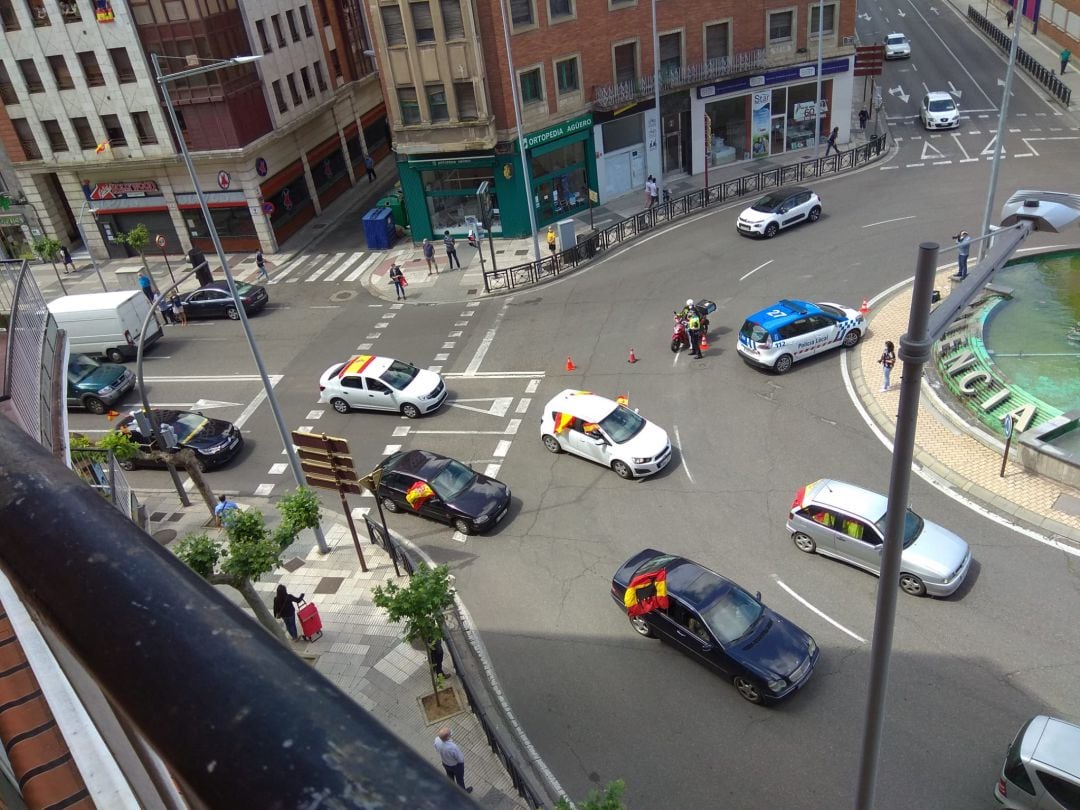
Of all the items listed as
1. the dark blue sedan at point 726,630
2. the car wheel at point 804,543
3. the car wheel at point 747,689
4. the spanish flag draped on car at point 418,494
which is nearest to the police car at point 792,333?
the car wheel at point 804,543

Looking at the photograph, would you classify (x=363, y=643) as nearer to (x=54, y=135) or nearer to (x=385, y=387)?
(x=385, y=387)

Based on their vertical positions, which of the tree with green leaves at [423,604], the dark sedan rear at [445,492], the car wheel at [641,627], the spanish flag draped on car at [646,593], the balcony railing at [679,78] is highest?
the balcony railing at [679,78]

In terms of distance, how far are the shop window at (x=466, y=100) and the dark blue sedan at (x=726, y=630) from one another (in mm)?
24686

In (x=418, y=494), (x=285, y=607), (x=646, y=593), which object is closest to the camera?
(x=646, y=593)

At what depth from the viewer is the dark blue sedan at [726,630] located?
14.2 metres

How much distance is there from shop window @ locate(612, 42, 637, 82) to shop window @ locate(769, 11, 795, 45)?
718 centimetres

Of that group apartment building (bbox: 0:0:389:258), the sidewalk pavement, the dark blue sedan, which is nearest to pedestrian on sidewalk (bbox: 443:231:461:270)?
apartment building (bbox: 0:0:389:258)

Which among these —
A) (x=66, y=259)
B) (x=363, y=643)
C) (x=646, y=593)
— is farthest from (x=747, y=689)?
(x=66, y=259)

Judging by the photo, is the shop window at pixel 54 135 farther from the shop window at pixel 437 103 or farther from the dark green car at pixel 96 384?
the shop window at pixel 437 103

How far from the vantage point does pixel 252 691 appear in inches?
51.2

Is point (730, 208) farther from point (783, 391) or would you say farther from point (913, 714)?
point (913, 714)

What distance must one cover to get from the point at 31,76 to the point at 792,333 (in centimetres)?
3612

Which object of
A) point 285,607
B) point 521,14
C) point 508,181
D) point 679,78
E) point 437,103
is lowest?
point 285,607

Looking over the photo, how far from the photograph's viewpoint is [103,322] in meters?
31.0
